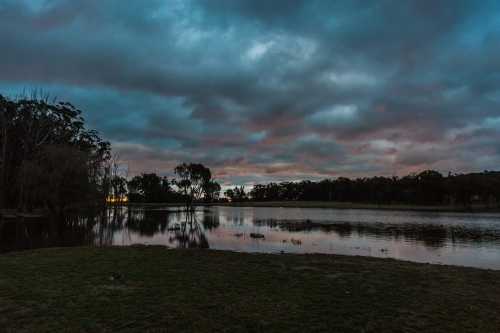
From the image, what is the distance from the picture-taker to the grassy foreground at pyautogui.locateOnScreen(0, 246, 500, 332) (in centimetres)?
538

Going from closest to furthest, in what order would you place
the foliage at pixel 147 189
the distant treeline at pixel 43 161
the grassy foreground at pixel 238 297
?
the grassy foreground at pixel 238 297 → the distant treeline at pixel 43 161 → the foliage at pixel 147 189

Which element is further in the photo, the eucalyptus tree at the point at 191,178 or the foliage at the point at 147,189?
the foliage at the point at 147,189

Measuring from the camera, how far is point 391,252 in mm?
17875

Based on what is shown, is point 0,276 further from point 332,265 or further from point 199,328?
point 332,265

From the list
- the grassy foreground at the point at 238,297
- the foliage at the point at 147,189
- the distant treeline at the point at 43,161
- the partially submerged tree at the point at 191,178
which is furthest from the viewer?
the foliage at the point at 147,189

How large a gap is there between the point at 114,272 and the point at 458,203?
120129mm

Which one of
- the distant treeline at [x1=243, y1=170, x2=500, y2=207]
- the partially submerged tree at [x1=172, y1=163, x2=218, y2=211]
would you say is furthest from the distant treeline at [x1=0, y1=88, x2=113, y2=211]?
the distant treeline at [x1=243, y1=170, x2=500, y2=207]

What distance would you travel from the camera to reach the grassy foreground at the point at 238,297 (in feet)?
17.7

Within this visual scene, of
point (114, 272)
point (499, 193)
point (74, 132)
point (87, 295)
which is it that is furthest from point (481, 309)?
point (499, 193)

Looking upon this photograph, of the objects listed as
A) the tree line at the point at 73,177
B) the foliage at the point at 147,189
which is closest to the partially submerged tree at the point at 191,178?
the tree line at the point at 73,177

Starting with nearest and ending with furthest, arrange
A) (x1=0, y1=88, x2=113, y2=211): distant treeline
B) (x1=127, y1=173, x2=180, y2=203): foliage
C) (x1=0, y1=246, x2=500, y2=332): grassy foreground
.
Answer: (x1=0, y1=246, x2=500, y2=332): grassy foreground
(x1=0, y1=88, x2=113, y2=211): distant treeline
(x1=127, y1=173, x2=180, y2=203): foliage

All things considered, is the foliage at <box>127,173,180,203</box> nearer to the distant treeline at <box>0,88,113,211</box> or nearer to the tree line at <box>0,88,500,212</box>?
the tree line at <box>0,88,500,212</box>

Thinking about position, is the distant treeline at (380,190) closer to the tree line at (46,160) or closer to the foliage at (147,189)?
the foliage at (147,189)

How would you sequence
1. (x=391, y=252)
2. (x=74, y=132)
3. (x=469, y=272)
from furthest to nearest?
(x=74, y=132)
(x=391, y=252)
(x=469, y=272)
